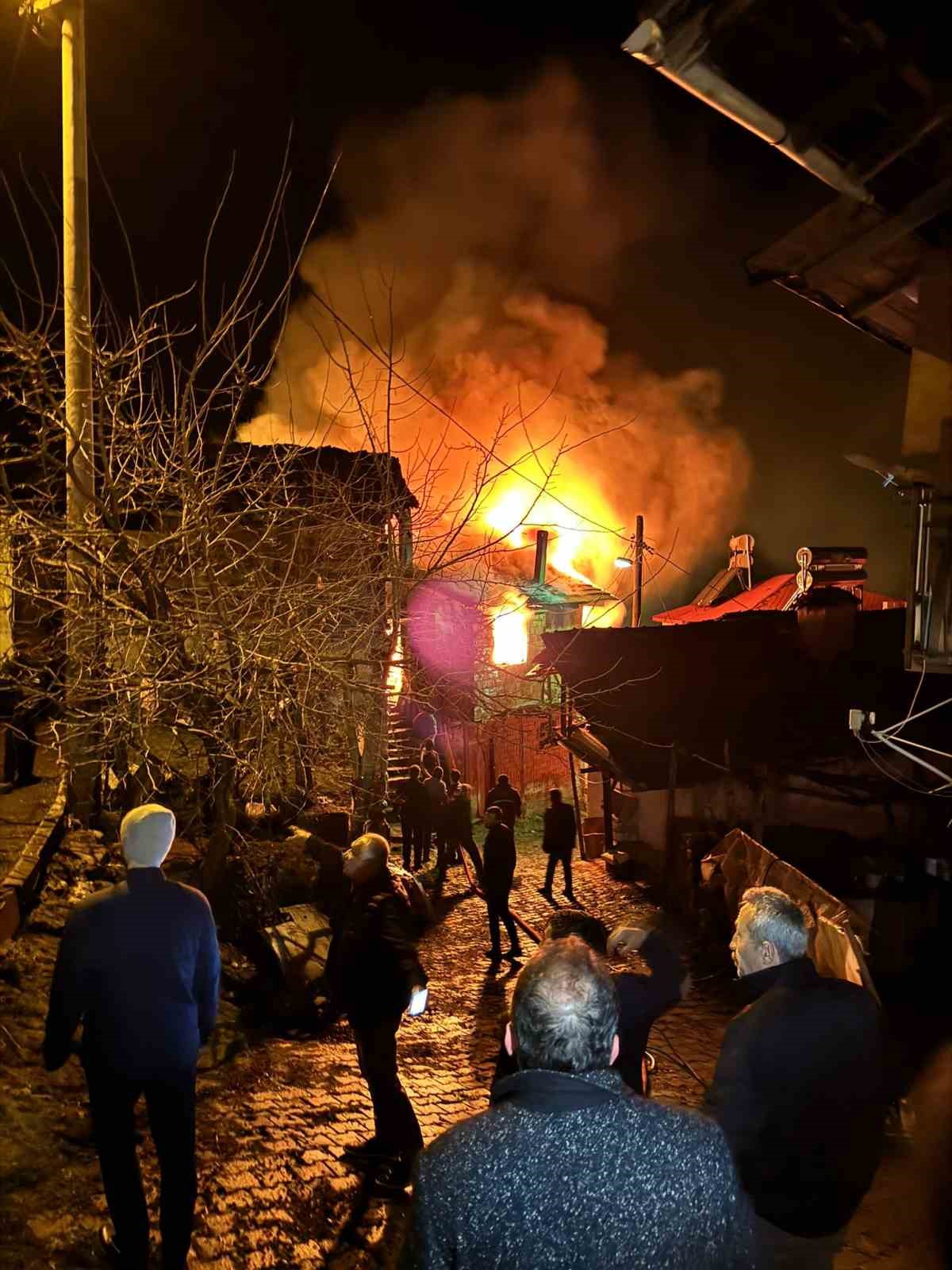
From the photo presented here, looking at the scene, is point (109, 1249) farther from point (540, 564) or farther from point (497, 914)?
point (540, 564)

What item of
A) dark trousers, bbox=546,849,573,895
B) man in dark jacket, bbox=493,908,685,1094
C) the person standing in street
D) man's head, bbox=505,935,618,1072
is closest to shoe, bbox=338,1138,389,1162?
man in dark jacket, bbox=493,908,685,1094

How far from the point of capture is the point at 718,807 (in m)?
14.4

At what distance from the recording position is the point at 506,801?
11750 millimetres

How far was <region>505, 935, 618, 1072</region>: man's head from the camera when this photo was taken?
5.88 feet

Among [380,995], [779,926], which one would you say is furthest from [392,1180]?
[779,926]

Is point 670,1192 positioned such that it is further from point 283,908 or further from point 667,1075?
point 283,908

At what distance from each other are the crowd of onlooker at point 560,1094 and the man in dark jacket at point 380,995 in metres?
0.01

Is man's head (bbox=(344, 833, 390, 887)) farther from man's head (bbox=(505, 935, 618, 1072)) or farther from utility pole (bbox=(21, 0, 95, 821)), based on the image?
utility pole (bbox=(21, 0, 95, 821))

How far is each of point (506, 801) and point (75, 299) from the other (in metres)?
7.99

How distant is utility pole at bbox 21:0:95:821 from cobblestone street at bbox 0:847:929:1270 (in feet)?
8.57

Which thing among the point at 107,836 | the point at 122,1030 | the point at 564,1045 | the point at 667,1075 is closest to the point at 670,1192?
the point at 564,1045

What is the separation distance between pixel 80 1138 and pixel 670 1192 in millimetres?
4336

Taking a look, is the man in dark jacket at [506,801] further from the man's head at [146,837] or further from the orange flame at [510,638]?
the orange flame at [510,638]

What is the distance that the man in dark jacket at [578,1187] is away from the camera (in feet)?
5.19
